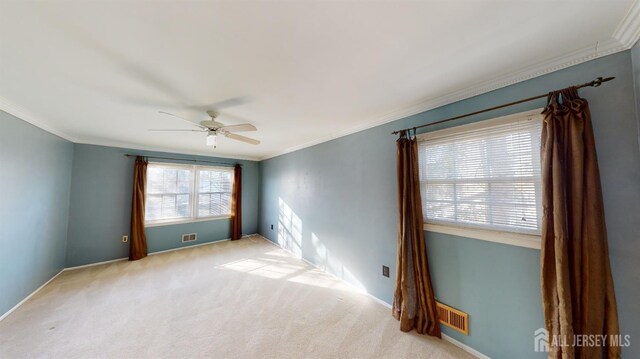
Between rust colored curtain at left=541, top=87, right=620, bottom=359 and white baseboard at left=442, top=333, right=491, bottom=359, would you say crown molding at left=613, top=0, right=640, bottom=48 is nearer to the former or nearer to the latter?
rust colored curtain at left=541, top=87, right=620, bottom=359

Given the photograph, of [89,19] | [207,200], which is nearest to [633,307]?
[89,19]

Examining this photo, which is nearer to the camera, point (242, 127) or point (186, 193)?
point (242, 127)

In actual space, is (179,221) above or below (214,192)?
below

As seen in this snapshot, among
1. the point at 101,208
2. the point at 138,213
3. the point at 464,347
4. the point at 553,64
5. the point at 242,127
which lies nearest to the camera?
the point at 553,64

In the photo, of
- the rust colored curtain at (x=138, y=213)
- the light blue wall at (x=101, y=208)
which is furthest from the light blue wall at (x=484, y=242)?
the light blue wall at (x=101, y=208)

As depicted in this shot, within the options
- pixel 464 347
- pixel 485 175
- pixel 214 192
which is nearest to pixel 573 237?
pixel 485 175

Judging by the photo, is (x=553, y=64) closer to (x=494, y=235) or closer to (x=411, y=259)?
(x=494, y=235)

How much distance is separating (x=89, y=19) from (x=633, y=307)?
3483mm

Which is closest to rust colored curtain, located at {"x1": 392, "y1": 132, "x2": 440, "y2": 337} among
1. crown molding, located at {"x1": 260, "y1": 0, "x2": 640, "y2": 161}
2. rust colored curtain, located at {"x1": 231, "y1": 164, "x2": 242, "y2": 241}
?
crown molding, located at {"x1": 260, "y1": 0, "x2": 640, "y2": 161}

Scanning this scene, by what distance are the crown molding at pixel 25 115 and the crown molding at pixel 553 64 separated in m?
4.12

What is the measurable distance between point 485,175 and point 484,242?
581 millimetres

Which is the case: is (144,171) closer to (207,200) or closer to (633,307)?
(207,200)

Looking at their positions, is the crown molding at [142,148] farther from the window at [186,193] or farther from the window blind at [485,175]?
the window blind at [485,175]

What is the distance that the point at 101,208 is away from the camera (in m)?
3.85
